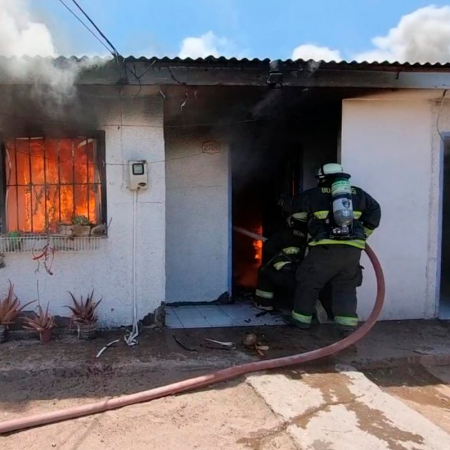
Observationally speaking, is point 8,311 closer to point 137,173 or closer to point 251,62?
point 137,173

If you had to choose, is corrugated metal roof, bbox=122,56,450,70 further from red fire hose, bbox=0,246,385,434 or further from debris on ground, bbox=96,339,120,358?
debris on ground, bbox=96,339,120,358

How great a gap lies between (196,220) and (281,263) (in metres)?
1.64

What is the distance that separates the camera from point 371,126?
20.1 ft

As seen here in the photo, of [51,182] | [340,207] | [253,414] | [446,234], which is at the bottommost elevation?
[253,414]

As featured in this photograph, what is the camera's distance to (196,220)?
7.19 metres

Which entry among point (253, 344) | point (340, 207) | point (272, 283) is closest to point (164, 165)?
point (340, 207)

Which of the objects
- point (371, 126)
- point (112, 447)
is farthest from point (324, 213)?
point (112, 447)

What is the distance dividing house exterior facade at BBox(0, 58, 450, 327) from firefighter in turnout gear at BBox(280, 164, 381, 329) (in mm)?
735

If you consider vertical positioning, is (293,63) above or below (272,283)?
above

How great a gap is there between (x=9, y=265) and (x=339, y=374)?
4057 millimetres

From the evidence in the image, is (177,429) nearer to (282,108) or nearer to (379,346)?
(379,346)

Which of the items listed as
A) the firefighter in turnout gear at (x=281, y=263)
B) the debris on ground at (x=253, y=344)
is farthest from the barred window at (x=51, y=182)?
the firefighter in turnout gear at (x=281, y=263)

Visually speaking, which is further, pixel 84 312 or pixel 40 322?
pixel 84 312

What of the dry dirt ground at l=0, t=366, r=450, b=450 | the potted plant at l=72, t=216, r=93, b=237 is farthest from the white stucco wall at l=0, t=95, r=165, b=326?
the dry dirt ground at l=0, t=366, r=450, b=450
